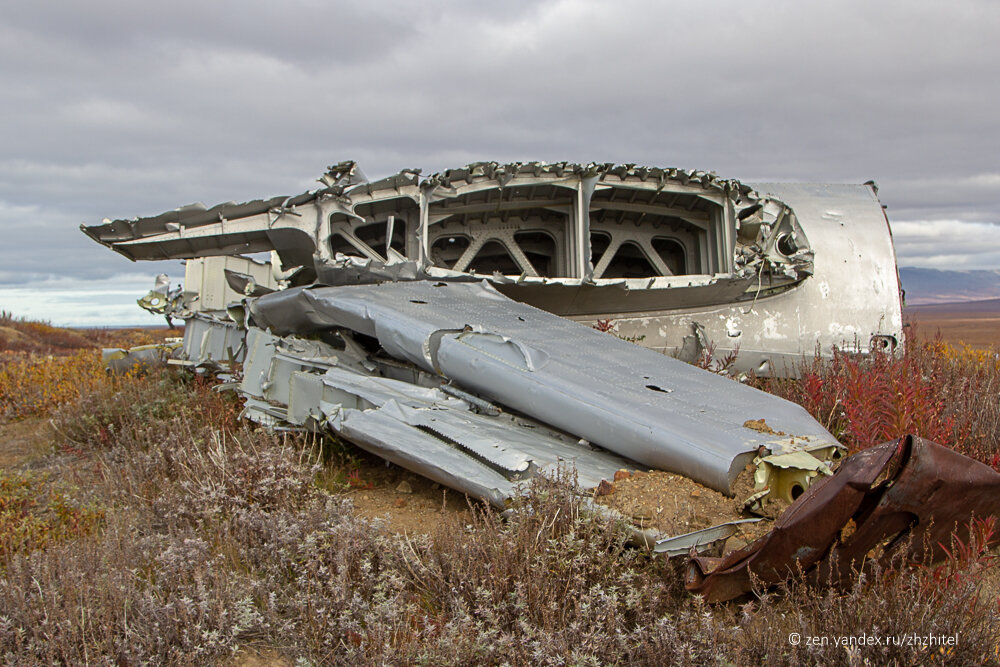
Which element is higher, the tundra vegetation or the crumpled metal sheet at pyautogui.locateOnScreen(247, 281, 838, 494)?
the crumpled metal sheet at pyautogui.locateOnScreen(247, 281, 838, 494)

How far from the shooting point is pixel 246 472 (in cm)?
496

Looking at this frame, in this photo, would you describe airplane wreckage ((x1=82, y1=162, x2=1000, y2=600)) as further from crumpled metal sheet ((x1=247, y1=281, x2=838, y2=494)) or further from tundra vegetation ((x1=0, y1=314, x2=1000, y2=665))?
tundra vegetation ((x1=0, y1=314, x2=1000, y2=665))

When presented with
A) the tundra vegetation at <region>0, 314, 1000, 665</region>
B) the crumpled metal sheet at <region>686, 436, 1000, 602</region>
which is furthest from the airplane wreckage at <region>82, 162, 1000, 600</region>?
the tundra vegetation at <region>0, 314, 1000, 665</region>

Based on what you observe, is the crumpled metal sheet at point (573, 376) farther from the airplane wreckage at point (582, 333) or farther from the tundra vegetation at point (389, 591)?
the tundra vegetation at point (389, 591)

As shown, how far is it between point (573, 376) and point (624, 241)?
208 inches

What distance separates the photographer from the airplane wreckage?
319 centimetres

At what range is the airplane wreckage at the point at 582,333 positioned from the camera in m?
3.19

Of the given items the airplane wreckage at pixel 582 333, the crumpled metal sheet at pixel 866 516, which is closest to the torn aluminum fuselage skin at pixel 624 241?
the airplane wreckage at pixel 582 333

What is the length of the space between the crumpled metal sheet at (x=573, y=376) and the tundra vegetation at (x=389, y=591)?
2.12 feet

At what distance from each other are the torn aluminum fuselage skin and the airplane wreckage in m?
0.03

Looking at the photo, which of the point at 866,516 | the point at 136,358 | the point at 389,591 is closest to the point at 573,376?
the point at 389,591

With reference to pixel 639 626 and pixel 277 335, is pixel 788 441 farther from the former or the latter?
pixel 277 335

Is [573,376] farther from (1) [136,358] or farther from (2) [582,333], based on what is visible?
(1) [136,358]

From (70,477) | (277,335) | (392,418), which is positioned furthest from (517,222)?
(70,477)
